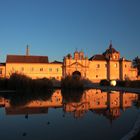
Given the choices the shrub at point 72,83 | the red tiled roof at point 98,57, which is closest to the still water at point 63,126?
the shrub at point 72,83

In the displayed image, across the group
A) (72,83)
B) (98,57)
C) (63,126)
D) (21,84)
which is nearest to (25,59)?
(98,57)

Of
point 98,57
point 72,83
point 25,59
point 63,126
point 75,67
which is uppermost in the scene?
point 98,57

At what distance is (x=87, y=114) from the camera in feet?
52.1

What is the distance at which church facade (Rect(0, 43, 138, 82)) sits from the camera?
65625 mm

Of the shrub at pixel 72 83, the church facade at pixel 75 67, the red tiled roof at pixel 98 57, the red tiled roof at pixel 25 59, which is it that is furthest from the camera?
the red tiled roof at pixel 98 57

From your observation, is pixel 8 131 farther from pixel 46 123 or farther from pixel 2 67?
pixel 2 67

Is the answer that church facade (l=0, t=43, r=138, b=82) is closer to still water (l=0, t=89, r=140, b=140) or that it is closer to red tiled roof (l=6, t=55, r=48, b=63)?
red tiled roof (l=6, t=55, r=48, b=63)

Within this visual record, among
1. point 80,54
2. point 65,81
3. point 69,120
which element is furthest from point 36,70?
point 69,120

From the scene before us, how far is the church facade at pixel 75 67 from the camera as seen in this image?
215ft

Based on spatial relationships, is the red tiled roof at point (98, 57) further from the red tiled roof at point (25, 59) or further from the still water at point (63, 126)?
the still water at point (63, 126)

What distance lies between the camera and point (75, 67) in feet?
221

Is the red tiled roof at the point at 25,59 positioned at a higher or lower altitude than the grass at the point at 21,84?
higher

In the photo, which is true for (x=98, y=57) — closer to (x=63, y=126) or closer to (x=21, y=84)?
(x=21, y=84)

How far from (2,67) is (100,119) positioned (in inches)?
2142
